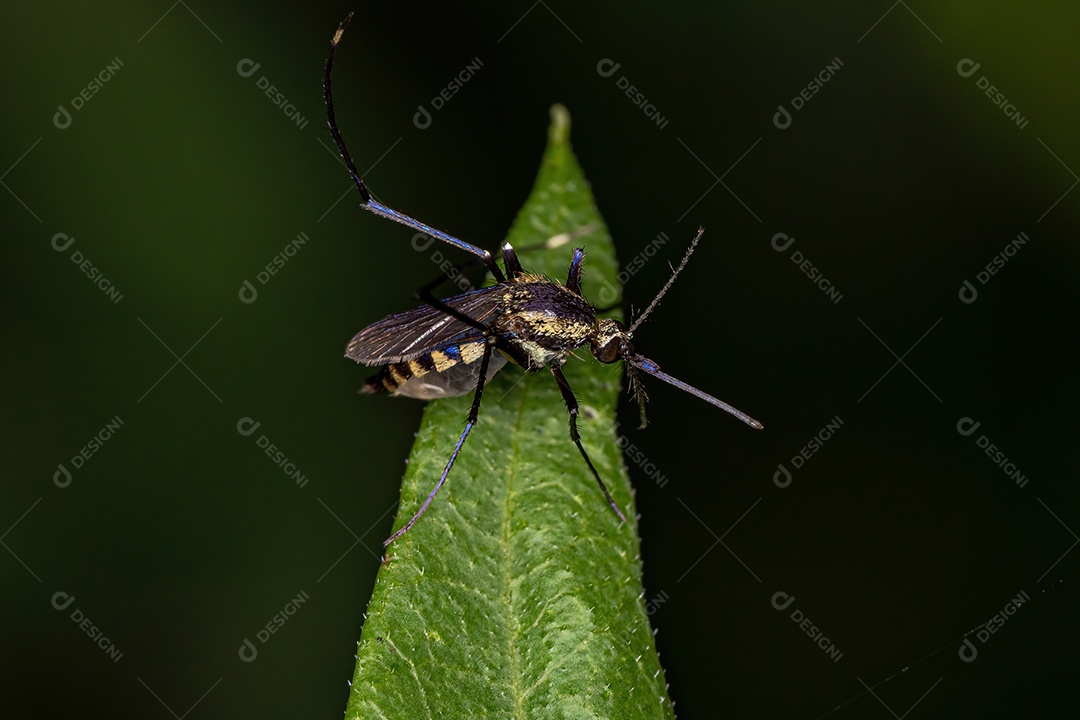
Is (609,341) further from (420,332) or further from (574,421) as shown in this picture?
(420,332)

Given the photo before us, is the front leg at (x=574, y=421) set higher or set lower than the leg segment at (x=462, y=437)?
lower

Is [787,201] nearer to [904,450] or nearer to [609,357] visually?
[904,450]

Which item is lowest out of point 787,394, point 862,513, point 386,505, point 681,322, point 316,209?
point 862,513

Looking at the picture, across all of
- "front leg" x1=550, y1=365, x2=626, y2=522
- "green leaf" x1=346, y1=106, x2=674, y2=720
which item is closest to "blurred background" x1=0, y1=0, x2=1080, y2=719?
"front leg" x1=550, y1=365, x2=626, y2=522

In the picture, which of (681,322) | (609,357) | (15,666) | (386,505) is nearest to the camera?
(609,357)

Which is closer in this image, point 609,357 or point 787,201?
point 609,357

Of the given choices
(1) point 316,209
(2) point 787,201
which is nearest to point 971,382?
(2) point 787,201

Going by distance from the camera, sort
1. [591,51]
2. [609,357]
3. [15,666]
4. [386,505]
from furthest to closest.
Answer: [591,51]
[386,505]
[15,666]
[609,357]

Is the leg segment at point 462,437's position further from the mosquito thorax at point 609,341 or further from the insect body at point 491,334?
the mosquito thorax at point 609,341

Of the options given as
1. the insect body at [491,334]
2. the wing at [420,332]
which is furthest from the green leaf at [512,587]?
the wing at [420,332]
